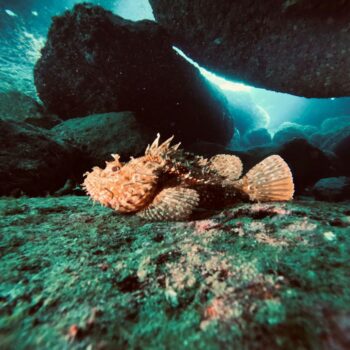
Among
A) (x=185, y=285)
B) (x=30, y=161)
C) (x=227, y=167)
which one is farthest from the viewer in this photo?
(x=30, y=161)

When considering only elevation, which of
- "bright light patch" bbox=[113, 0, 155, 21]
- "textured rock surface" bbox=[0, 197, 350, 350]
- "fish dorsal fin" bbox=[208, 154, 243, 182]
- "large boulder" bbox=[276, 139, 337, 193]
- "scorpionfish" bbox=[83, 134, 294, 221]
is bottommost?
"textured rock surface" bbox=[0, 197, 350, 350]

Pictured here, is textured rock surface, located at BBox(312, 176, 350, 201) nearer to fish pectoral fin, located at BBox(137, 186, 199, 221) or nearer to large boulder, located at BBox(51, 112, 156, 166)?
large boulder, located at BBox(51, 112, 156, 166)

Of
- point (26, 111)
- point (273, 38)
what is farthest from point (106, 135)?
point (273, 38)

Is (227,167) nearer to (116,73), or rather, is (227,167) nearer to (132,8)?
(116,73)

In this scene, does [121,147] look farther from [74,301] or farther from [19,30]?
[19,30]

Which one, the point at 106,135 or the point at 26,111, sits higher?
the point at 26,111

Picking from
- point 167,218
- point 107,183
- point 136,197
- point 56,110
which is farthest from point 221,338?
point 56,110

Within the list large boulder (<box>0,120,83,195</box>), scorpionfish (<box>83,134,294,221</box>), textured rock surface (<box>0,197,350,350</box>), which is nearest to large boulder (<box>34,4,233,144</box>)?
large boulder (<box>0,120,83,195</box>)
